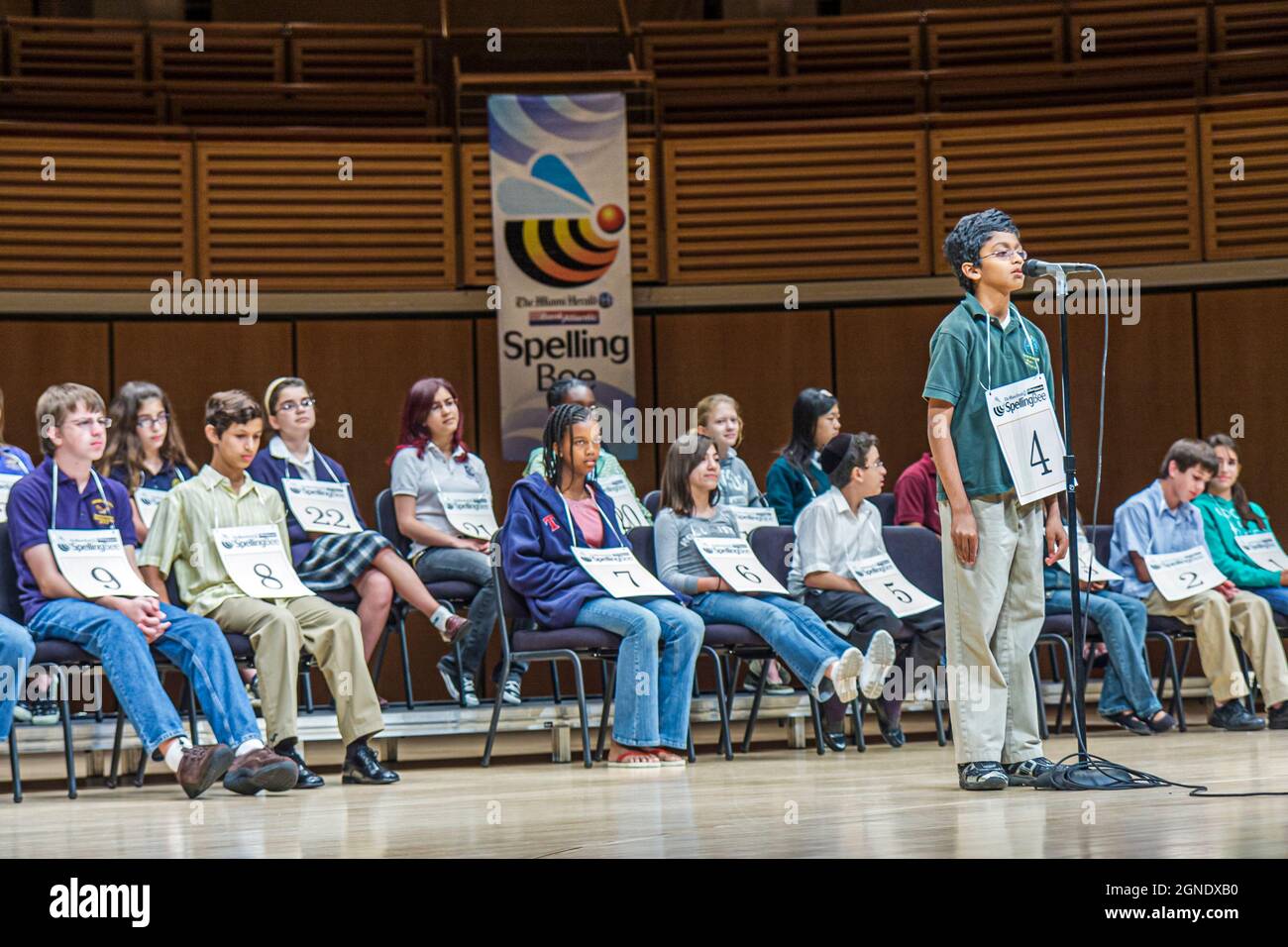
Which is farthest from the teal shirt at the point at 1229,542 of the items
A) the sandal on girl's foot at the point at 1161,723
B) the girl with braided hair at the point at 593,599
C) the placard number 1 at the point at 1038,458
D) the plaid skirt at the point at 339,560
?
the plaid skirt at the point at 339,560

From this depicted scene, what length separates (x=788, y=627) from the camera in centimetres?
530

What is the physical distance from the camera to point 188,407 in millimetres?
7887

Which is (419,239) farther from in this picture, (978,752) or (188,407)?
(978,752)

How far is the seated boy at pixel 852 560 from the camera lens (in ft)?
18.7

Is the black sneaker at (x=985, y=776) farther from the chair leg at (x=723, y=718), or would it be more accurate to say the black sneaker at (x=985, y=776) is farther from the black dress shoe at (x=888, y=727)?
the black dress shoe at (x=888, y=727)

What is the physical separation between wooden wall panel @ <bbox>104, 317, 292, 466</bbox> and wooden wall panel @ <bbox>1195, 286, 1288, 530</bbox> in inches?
195

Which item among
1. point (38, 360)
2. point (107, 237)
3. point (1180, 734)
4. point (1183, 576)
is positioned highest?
point (107, 237)

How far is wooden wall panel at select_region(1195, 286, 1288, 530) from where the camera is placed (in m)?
7.93

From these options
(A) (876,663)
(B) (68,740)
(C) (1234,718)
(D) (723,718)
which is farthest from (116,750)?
(C) (1234,718)

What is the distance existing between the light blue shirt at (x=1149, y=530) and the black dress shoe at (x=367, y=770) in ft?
11.0

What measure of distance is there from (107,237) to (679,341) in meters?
3.06

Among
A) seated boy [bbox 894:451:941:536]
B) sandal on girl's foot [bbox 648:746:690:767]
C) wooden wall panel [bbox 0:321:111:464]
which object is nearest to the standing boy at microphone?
sandal on girl's foot [bbox 648:746:690:767]

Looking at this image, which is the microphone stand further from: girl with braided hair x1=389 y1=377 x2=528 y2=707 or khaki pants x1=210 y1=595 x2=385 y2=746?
girl with braided hair x1=389 y1=377 x2=528 y2=707

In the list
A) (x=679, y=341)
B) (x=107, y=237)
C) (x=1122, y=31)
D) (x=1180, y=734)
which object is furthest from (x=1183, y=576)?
(x=107, y=237)
